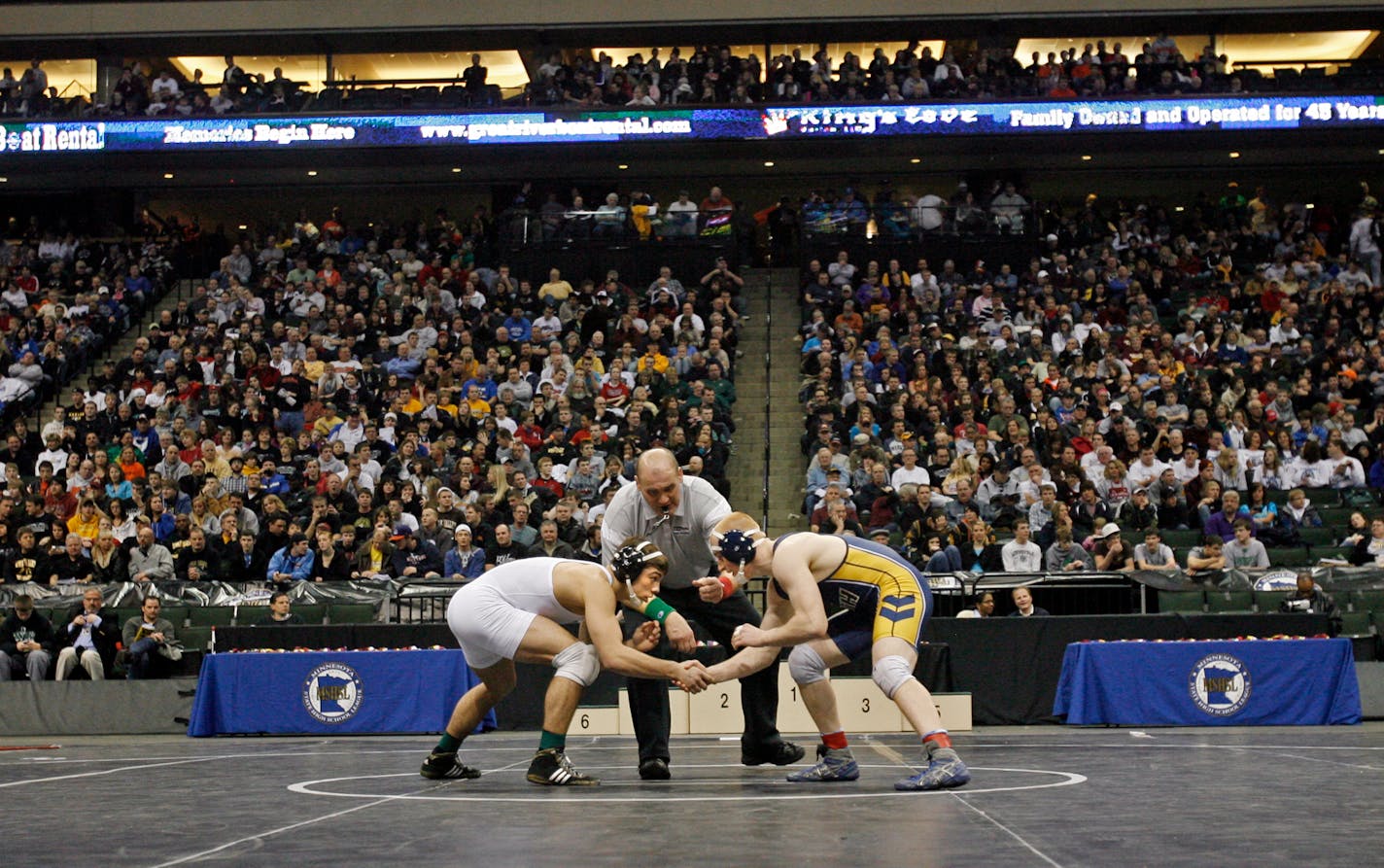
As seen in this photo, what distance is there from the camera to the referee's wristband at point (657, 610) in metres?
8.00

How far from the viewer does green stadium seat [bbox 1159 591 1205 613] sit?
1672 cm

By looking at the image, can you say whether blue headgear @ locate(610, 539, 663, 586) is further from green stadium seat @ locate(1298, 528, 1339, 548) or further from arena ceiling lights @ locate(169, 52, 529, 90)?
arena ceiling lights @ locate(169, 52, 529, 90)

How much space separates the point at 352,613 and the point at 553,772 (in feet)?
31.4

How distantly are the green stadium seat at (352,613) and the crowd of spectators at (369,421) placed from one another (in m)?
0.71

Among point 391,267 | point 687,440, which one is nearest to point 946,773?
point 687,440

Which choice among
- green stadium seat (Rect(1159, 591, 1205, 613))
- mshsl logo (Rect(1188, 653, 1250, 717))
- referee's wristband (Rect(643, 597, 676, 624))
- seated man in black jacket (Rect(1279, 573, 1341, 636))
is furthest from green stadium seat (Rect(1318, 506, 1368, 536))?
referee's wristband (Rect(643, 597, 676, 624))

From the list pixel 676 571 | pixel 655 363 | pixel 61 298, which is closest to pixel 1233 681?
pixel 676 571

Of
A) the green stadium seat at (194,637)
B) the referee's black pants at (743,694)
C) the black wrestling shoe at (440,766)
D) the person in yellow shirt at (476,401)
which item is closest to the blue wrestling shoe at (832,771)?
the referee's black pants at (743,694)

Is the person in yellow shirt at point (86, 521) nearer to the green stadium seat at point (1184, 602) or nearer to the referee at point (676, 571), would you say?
the green stadium seat at point (1184, 602)

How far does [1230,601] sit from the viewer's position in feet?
54.7

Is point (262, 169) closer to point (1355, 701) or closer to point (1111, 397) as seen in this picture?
point (1111, 397)

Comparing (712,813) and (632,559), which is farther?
(632,559)

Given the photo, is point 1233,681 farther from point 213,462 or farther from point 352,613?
point 213,462

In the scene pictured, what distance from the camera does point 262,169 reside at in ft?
108
